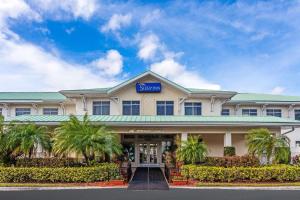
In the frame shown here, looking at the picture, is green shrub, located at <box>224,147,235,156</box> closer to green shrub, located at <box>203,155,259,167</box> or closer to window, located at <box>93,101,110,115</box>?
green shrub, located at <box>203,155,259,167</box>

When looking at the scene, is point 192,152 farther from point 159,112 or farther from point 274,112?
point 274,112

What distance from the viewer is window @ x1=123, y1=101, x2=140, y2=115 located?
1144 inches

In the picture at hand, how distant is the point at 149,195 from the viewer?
15.9 m

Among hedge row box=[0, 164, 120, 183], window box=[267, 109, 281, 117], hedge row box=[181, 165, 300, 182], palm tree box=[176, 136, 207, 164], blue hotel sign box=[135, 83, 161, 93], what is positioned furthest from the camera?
window box=[267, 109, 281, 117]

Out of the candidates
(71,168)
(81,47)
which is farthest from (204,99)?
(71,168)

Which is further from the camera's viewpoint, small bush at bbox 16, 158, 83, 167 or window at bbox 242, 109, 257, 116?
Answer: window at bbox 242, 109, 257, 116

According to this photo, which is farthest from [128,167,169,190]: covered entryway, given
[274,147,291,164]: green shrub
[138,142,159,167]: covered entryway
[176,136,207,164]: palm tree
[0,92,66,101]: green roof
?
[0,92,66,101]: green roof

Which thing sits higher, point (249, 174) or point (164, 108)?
point (164, 108)

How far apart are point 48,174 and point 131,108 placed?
11.4 meters

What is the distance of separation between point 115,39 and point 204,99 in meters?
9.59

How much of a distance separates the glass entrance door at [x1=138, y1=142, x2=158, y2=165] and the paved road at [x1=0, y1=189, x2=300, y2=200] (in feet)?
39.8

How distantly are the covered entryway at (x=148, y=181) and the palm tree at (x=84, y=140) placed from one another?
2.46 m

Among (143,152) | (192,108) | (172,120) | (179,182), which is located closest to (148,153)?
(143,152)

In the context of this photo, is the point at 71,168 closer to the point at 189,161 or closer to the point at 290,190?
the point at 189,161
